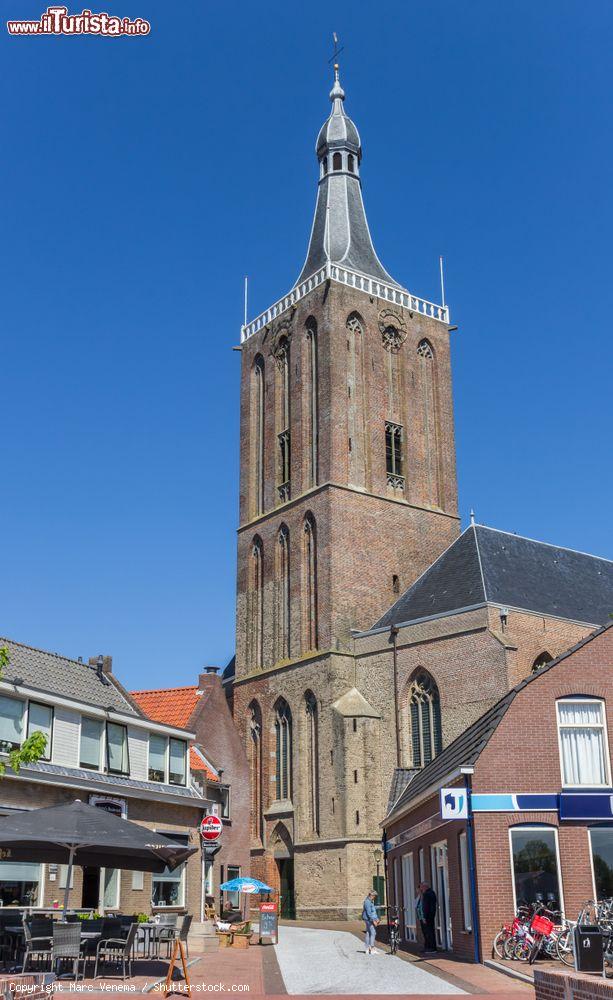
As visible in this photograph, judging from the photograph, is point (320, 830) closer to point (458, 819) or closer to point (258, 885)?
point (258, 885)

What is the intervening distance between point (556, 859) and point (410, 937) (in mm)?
8368

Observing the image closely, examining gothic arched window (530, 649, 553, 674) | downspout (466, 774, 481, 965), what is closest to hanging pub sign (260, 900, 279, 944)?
downspout (466, 774, 481, 965)

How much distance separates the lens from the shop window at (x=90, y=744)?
25156mm

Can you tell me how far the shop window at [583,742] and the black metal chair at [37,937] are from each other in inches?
354

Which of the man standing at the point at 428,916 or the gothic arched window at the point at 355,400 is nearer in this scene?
the man standing at the point at 428,916

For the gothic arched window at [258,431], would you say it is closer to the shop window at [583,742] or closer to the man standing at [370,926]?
the man standing at [370,926]

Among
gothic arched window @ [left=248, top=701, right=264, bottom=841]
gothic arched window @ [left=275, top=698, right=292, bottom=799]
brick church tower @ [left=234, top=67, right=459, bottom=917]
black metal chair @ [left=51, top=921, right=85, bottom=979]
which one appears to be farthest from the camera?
gothic arched window @ [left=248, top=701, right=264, bottom=841]

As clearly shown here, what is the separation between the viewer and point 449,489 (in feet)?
165

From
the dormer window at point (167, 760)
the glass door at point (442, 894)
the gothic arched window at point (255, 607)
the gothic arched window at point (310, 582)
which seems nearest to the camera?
the glass door at point (442, 894)

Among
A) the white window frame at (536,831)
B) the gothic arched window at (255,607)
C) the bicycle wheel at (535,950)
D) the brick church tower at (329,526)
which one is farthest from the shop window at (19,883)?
the gothic arched window at (255,607)

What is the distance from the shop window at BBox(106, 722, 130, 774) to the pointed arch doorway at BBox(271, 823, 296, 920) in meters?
17.8

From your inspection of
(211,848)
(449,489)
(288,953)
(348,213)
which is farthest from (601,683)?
(348,213)

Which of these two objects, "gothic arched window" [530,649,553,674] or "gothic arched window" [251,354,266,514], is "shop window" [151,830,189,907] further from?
"gothic arched window" [251,354,266,514]

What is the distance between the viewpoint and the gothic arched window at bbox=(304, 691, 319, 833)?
42031 millimetres
